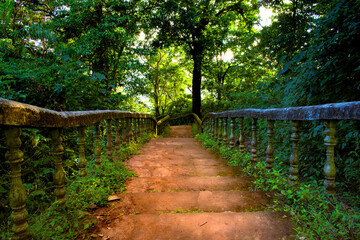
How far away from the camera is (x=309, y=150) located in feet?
11.0

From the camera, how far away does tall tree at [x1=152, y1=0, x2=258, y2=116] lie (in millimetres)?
9367

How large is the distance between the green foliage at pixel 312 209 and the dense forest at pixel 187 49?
1060mm

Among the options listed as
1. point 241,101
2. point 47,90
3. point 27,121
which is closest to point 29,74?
point 47,90

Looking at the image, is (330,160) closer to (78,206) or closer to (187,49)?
(78,206)

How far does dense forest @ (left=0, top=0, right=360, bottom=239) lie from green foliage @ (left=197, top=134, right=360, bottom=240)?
A: 106 cm

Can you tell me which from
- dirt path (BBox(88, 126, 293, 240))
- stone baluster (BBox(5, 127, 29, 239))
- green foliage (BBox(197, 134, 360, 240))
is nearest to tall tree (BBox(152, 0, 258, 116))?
dirt path (BBox(88, 126, 293, 240))

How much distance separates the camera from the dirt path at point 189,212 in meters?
1.52

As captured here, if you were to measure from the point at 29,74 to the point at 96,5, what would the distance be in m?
5.02

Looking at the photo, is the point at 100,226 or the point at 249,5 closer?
the point at 100,226

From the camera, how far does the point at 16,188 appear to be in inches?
45.7

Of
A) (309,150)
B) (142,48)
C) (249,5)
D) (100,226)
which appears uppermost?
(249,5)

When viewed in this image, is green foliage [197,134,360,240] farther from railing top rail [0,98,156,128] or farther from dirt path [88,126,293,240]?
railing top rail [0,98,156,128]

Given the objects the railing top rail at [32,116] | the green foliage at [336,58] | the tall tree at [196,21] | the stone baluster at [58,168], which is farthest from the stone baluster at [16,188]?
the tall tree at [196,21]

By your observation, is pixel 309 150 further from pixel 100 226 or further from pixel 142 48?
pixel 142 48
